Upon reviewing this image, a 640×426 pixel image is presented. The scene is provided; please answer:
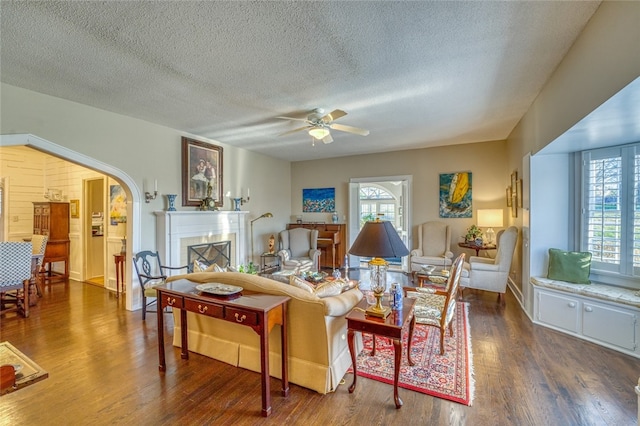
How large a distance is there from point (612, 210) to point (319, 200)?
5.51 m

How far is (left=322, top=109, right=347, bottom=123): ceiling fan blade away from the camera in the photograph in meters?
3.48

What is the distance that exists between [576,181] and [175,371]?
5.04m

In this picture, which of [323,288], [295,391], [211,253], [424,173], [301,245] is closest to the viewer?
[295,391]

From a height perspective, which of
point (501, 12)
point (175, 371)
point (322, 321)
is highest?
point (501, 12)

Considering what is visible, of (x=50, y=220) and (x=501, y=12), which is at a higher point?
(x=501, y=12)

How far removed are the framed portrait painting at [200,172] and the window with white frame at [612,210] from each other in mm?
5722

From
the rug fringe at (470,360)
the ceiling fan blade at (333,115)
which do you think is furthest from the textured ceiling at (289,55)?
the rug fringe at (470,360)

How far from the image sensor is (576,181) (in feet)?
11.9

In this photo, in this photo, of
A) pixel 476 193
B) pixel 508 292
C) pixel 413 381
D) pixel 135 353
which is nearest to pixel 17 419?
pixel 135 353

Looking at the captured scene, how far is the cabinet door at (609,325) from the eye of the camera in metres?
2.77

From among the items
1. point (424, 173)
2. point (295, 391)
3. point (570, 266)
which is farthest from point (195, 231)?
point (570, 266)

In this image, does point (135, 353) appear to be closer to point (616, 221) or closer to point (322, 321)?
point (322, 321)

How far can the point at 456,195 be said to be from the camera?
241 inches

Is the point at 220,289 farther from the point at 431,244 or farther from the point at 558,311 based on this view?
the point at 431,244
